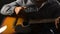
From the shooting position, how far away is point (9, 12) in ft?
2.79

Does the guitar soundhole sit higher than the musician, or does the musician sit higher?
the musician

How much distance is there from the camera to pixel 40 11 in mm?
868

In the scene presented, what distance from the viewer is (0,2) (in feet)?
3.21

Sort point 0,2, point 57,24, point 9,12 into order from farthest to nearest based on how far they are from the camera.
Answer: point 0,2 < point 9,12 < point 57,24

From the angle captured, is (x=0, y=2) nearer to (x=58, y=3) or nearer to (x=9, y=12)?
(x=9, y=12)

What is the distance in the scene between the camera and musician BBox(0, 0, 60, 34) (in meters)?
0.83

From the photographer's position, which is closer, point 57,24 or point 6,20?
point 57,24

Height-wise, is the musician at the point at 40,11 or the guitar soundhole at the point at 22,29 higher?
the musician at the point at 40,11

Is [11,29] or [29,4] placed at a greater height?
[29,4]

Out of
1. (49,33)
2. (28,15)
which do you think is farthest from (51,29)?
(28,15)

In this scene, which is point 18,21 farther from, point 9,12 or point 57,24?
point 57,24

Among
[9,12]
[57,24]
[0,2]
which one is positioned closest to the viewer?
[57,24]

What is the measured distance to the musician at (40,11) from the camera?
2.71ft

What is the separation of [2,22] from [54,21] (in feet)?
1.00
